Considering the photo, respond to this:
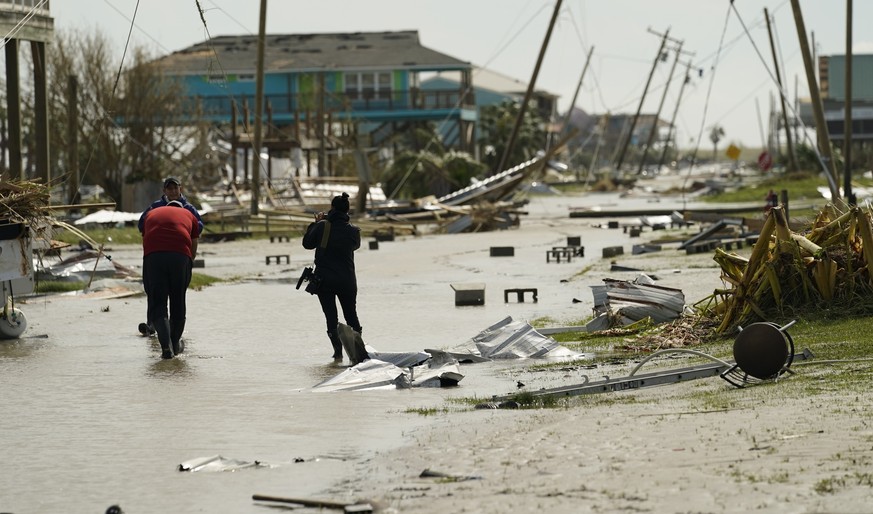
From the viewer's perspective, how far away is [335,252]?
14.6 metres

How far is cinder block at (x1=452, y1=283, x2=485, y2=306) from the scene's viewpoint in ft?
65.9

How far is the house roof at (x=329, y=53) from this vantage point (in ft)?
297

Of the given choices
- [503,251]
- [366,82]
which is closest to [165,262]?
[503,251]

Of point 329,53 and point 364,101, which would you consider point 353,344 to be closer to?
point 364,101

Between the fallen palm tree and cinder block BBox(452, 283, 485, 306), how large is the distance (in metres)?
5.64

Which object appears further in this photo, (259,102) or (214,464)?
(259,102)

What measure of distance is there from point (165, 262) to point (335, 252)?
5.42 feet

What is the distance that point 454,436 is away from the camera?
31.2 feet

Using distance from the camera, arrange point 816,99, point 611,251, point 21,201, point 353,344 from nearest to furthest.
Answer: point 353,344
point 21,201
point 611,251
point 816,99

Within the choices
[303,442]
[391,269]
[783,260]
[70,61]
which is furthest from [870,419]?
[70,61]

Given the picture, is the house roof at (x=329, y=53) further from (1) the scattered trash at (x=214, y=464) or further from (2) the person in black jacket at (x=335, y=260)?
(1) the scattered trash at (x=214, y=464)

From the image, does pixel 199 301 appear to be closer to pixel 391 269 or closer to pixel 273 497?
pixel 391 269

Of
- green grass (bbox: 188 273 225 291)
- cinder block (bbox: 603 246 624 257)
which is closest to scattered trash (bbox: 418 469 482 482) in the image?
green grass (bbox: 188 273 225 291)

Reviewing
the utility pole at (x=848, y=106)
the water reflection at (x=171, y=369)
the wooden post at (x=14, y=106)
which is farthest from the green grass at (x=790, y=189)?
the water reflection at (x=171, y=369)
